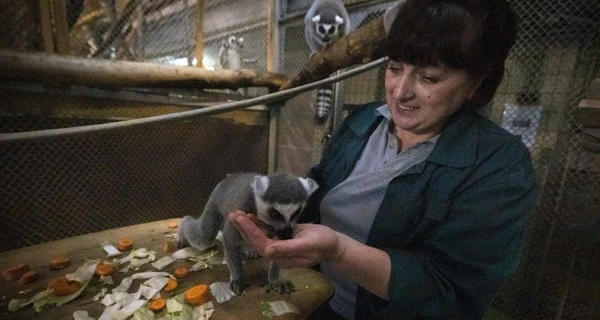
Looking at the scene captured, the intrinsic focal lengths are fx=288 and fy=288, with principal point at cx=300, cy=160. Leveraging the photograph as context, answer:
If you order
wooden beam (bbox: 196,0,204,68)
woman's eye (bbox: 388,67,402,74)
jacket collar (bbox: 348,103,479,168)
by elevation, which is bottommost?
jacket collar (bbox: 348,103,479,168)

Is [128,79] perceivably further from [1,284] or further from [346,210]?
[346,210]

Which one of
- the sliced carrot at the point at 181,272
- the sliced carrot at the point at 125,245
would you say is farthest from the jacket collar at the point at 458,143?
the sliced carrot at the point at 125,245

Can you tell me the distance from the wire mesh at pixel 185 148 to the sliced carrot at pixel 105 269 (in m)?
1.35

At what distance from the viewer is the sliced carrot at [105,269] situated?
1456 mm

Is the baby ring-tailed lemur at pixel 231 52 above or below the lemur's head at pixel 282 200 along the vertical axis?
above

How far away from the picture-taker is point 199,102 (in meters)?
2.97

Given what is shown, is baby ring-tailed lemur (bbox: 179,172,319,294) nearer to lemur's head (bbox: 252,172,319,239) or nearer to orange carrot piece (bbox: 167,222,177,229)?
lemur's head (bbox: 252,172,319,239)

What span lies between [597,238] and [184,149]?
4145mm

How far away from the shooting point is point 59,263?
152 cm

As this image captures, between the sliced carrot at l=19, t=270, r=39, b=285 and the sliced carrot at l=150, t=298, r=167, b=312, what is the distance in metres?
0.66

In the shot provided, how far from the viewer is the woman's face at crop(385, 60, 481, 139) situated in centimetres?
101

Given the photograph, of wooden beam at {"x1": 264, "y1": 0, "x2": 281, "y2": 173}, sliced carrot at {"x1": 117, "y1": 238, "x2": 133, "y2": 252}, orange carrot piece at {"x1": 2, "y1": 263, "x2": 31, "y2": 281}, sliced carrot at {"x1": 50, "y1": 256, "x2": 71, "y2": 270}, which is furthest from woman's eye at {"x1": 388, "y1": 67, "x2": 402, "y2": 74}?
wooden beam at {"x1": 264, "y1": 0, "x2": 281, "y2": 173}

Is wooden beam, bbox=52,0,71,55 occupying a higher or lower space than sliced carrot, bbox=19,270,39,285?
higher

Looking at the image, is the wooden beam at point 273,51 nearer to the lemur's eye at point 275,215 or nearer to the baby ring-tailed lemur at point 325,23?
the baby ring-tailed lemur at point 325,23
